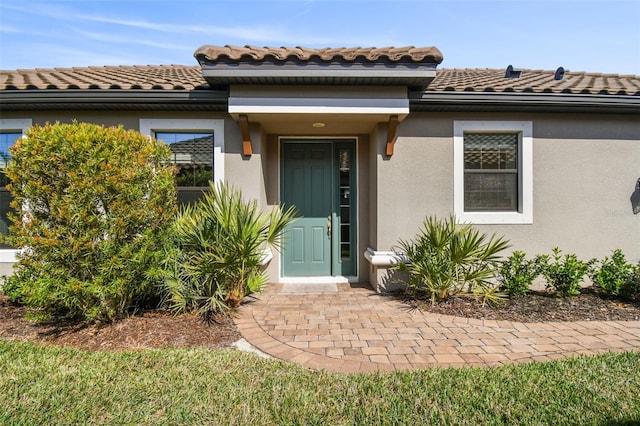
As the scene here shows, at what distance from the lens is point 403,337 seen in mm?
3703

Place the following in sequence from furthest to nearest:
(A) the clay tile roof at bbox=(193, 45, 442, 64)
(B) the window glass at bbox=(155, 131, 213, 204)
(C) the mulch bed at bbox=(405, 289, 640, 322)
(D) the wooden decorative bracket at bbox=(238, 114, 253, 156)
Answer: (B) the window glass at bbox=(155, 131, 213, 204), (D) the wooden decorative bracket at bbox=(238, 114, 253, 156), (A) the clay tile roof at bbox=(193, 45, 442, 64), (C) the mulch bed at bbox=(405, 289, 640, 322)

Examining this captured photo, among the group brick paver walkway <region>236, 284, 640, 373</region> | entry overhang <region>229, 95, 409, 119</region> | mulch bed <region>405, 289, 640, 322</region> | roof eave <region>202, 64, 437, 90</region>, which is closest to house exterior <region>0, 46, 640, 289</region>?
entry overhang <region>229, 95, 409, 119</region>

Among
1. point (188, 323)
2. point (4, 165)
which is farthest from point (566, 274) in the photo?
point (4, 165)

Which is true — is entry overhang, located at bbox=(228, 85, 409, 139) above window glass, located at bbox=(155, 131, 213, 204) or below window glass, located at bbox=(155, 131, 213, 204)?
above

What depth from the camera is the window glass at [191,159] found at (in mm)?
5680

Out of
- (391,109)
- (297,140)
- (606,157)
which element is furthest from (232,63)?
(606,157)

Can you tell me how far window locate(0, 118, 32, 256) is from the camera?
5.43m

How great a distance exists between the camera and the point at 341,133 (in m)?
6.36

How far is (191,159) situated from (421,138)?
4.31 m

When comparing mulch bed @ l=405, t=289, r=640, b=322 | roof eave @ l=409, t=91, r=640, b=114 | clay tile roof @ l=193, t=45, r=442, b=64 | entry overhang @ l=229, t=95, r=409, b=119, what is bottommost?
mulch bed @ l=405, t=289, r=640, b=322

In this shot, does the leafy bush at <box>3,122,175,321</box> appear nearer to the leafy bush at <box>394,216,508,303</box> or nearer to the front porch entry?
the front porch entry

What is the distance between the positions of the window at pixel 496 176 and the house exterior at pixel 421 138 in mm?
19

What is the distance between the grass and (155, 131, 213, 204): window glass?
10.6 feet

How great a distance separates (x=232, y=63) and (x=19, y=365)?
4.41 m
